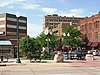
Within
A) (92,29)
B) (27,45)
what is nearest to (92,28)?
(92,29)

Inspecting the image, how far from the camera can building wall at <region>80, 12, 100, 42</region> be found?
8293 centimetres

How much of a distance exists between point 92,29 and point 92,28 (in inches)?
13.9

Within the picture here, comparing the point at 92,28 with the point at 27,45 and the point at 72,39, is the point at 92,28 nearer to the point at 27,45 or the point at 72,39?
the point at 72,39

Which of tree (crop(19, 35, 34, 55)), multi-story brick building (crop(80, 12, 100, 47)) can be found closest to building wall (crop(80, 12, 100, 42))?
multi-story brick building (crop(80, 12, 100, 47))

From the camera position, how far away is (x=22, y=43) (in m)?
44.4

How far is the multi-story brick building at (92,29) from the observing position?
82688 mm

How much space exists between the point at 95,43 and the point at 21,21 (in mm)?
68024

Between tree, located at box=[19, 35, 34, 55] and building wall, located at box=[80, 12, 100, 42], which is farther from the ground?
building wall, located at box=[80, 12, 100, 42]

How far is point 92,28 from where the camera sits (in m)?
86.9

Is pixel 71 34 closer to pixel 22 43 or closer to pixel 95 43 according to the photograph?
pixel 95 43

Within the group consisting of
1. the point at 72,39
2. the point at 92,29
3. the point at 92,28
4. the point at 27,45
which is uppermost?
the point at 92,28

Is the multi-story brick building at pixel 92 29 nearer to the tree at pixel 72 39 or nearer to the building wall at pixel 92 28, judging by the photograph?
the building wall at pixel 92 28

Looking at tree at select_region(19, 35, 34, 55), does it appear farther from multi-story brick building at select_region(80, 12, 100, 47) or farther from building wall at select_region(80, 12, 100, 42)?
building wall at select_region(80, 12, 100, 42)

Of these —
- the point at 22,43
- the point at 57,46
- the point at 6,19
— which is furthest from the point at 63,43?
the point at 6,19
